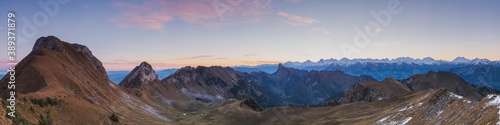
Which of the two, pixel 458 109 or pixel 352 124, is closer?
pixel 458 109

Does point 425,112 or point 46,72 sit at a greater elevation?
point 46,72

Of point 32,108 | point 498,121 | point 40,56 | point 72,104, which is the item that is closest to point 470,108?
point 498,121

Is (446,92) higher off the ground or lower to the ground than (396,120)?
higher

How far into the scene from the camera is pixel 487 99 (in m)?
89.6

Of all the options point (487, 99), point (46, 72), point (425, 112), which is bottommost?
point (425, 112)

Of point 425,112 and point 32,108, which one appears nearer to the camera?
point 32,108

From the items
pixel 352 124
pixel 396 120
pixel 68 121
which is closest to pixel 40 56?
pixel 68 121

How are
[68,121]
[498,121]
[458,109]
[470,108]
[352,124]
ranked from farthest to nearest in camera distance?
[352,124] < [68,121] < [458,109] < [470,108] < [498,121]

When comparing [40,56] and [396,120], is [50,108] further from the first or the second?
[396,120]

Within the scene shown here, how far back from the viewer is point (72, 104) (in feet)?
403

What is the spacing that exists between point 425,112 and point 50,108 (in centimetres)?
12300

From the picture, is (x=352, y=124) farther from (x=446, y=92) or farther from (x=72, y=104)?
(x=72, y=104)

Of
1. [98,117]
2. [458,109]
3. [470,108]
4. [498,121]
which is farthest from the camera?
[98,117]

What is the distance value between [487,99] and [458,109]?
13.4 m
